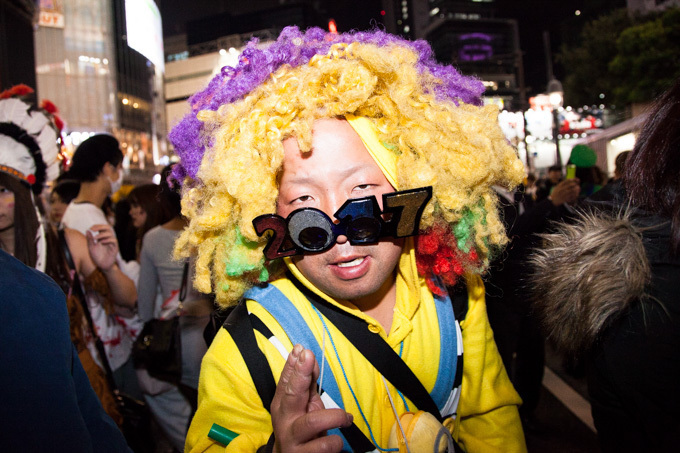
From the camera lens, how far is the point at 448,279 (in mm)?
1688

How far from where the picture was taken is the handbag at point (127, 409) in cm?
277

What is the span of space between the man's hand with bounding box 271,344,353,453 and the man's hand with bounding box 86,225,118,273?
89.4 inches

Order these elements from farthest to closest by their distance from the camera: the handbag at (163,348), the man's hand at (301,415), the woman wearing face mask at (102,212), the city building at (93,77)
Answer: the city building at (93,77) → the woman wearing face mask at (102,212) → the handbag at (163,348) → the man's hand at (301,415)

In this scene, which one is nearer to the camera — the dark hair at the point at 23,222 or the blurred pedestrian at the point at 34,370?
the blurred pedestrian at the point at 34,370

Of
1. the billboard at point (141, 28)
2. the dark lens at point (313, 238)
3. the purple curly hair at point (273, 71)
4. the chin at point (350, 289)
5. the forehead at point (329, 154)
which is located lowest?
the chin at point (350, 289)

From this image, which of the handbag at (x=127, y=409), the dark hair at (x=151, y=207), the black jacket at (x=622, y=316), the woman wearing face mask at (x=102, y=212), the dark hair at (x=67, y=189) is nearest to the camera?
the black jacket at (x=622, y=316)

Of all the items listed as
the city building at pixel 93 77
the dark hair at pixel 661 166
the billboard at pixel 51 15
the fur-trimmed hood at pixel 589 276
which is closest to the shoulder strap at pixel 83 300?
the fur-trimmed hood at pixel 589 276

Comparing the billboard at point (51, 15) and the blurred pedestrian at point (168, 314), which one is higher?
the billboard at point (51, 15)

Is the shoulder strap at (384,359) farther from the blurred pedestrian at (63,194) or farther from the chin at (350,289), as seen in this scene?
the blurred pedestrian at (63,194)

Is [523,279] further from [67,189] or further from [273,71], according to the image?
[67,189]

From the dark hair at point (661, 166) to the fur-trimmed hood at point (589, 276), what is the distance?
0.08 meters

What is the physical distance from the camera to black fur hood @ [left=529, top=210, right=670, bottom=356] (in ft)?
4.39

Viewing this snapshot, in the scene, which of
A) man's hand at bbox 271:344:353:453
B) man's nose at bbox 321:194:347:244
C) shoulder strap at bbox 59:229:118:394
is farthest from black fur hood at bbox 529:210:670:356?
shoulder strap at bbox 59:229:118:394

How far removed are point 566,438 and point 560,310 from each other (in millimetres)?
2678
